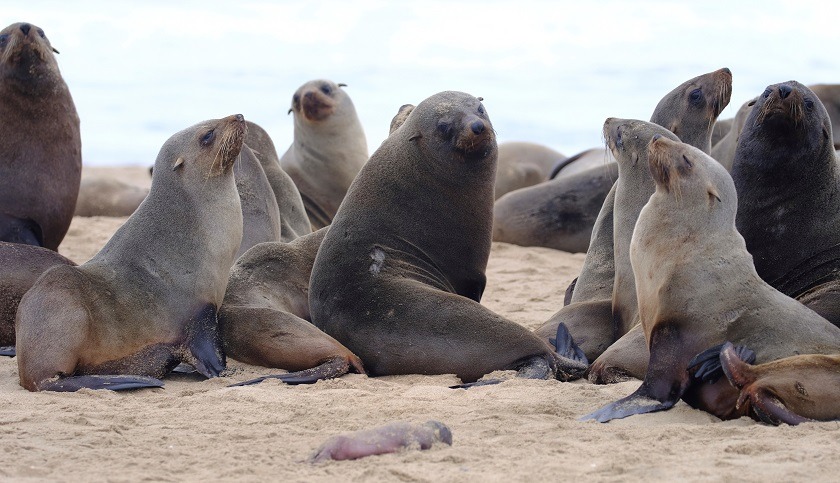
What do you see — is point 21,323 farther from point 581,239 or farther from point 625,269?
point 581,239

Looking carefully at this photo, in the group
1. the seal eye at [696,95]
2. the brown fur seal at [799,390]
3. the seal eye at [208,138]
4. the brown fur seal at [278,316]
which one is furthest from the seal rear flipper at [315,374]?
the seal eye at [696,95]

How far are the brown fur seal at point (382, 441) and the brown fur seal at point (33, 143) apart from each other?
466 centimetres

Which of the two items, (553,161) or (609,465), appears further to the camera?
(553,161)

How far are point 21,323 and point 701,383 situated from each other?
10.5 feet

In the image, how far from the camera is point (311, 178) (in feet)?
38.4

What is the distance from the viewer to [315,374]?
591 centimetres

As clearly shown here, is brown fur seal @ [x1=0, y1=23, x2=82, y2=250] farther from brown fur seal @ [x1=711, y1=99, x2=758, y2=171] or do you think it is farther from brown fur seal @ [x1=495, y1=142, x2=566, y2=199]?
brown fur seal @ [x1=495, y1=142, x2=566, y2=199]

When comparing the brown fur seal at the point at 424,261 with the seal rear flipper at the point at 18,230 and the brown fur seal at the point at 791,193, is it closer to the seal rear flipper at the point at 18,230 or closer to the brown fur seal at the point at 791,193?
the brown fur seal at the point at 791,193

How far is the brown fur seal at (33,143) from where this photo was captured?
8.20 metres

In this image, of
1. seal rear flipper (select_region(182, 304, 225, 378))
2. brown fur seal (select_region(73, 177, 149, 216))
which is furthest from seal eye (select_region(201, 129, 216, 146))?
brown fur seal (select_region(73, 177, 149, 216))

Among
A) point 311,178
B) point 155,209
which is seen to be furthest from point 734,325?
point 311,178

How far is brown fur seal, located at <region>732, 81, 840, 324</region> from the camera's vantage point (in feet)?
20.4

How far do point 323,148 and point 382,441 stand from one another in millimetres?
7981

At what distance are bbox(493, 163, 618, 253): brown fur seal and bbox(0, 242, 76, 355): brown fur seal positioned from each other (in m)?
4.73
